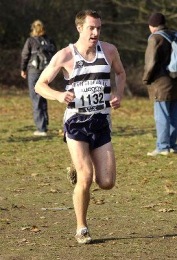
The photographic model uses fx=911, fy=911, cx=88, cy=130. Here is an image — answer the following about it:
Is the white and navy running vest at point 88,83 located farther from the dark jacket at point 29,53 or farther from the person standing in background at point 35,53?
the dark jacket at point 29,53

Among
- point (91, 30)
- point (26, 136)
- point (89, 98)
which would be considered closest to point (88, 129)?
point (89, 98)

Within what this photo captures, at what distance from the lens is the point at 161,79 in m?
13.5

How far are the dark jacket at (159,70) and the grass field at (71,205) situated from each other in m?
0.98

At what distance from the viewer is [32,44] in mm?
16234

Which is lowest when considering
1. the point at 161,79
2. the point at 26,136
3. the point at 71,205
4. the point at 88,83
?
the point at 26,136

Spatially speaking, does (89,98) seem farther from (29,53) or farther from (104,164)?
(29,53)

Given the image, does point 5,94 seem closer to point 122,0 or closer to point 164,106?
point 122,0

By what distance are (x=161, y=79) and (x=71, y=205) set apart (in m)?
4.03

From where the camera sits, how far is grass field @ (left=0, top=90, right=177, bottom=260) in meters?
7.69

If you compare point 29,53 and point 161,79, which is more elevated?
point 29,53

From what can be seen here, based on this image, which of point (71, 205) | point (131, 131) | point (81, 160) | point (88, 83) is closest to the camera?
point (81, 160)

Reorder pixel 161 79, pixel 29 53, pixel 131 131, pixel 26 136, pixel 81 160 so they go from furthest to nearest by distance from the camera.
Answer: pixel 131 131 → pixel 26 136 → pixel 29 53 → pixel 161 79 → pixel 81 160

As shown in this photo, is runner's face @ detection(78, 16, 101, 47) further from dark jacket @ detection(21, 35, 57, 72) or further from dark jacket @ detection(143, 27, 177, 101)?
dark jacket @ detection(21, 35, 57, 72)

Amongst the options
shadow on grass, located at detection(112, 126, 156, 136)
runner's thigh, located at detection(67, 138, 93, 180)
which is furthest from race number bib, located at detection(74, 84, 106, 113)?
shadow on grass, located at detection(112, 126, 156, 136)
